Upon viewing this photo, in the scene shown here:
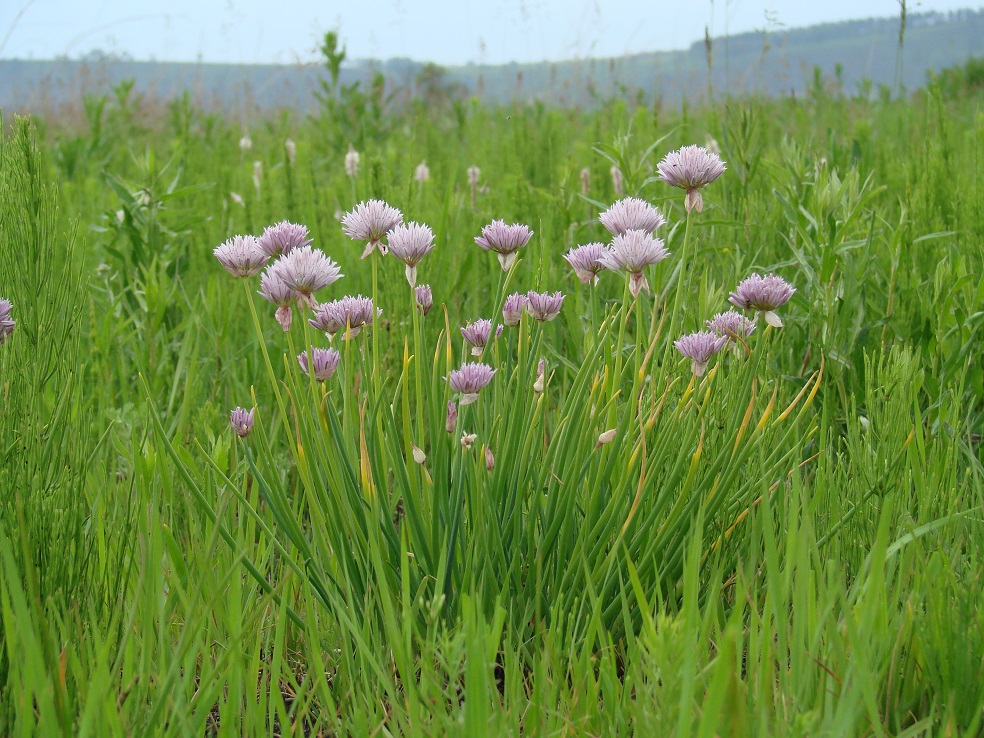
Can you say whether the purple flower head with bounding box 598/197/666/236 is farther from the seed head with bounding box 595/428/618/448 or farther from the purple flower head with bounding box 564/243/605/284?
the seed head with bounding box 595/428/618/448

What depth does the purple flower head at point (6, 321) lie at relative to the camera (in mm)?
1192

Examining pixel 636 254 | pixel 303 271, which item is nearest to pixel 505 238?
pixel 636 254

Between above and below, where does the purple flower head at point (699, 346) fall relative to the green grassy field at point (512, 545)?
above

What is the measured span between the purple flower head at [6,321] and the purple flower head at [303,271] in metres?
0.40

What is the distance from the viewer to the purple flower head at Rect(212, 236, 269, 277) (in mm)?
1248

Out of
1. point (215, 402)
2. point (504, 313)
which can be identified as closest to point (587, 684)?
point (504, 313)

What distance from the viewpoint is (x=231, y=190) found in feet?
14.4

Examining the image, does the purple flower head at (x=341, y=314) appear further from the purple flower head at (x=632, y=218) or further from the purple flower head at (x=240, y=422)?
the purple flower head at (x=632, y=218)

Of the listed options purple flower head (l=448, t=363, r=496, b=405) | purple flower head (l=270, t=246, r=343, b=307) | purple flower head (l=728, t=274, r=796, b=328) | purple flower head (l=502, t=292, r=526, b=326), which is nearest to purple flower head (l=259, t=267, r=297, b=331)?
purple flower head (l=270, t=246, r=343, b=307)

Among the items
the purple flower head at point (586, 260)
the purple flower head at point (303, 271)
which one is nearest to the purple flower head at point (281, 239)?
the purple flower head at point (303, 271)

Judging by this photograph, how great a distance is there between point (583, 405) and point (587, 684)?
0.46 metres

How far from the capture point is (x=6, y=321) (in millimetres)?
1202

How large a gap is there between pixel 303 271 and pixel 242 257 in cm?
15

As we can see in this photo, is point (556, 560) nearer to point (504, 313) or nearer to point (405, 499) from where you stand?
point (405, 499)
